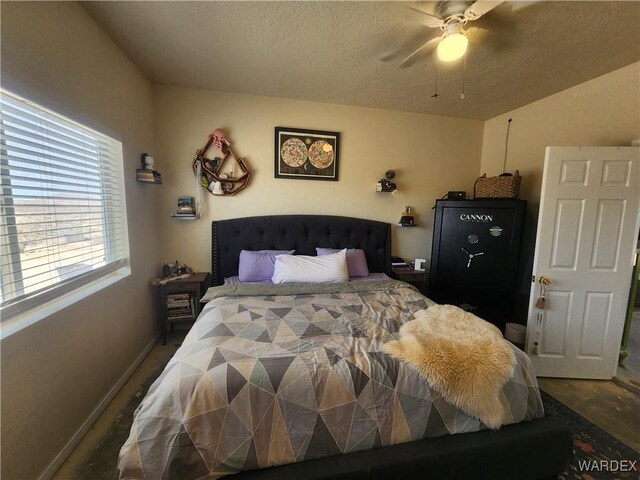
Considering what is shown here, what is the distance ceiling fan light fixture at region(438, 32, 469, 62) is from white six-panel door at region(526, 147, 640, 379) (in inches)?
49.0

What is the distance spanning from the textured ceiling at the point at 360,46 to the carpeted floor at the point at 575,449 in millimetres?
2598

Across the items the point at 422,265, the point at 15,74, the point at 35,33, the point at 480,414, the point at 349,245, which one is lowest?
the point at 480,414

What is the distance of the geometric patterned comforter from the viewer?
3.43 ft

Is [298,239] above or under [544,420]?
above

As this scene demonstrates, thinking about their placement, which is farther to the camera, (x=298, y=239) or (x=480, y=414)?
(x=298, y=239)

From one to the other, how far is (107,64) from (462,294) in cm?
377

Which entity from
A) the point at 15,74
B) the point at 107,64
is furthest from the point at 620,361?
the point at 107,64

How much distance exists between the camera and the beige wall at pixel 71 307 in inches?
47.4

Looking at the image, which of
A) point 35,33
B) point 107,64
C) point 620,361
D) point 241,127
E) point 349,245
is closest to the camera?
point 35,33

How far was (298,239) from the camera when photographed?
9.78ft

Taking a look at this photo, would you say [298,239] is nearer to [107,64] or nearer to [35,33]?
[107,64]

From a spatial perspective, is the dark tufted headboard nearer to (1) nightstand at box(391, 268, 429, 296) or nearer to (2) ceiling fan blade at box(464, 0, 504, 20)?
(1) nightstand at box(391, 268, 429, 296)

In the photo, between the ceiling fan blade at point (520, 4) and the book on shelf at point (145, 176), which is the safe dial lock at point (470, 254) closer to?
the ceiling fan blade at point (520, 4)

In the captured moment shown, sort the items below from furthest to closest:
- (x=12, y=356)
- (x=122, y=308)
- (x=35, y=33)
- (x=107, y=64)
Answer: (x=122, y=308)
(x=107, y=64)
(x=35, y=33)
(x=12, y=356)
